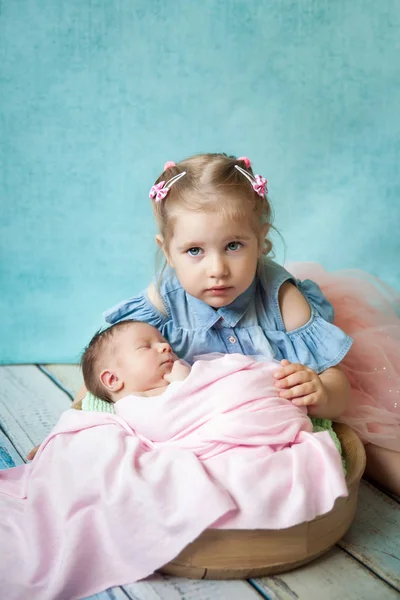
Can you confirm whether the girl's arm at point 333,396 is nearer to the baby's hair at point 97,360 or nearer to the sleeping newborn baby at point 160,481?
the sleeping newborn baby at point 160,481

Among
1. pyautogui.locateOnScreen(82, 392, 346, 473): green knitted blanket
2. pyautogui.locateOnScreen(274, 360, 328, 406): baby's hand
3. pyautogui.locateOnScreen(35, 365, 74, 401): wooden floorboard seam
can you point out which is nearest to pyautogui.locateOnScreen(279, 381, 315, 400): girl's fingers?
pyautogui.locateOnScreen(274, 360, 328, 406): baby's hand

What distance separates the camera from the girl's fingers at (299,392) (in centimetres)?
141

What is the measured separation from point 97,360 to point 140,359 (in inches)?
4.2

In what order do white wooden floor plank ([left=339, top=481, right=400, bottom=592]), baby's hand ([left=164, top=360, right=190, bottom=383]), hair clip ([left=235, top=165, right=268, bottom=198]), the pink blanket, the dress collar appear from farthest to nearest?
1. the dress collar
2. hair clip ([left=235, top=165, right=268, bottom=198])
3. baby's hand ([left=164, top=360, right=190, bottom=383])
4. white wooden floor plank ([left=339, top=481, right=400, bottom=592])
5. the pink blanket

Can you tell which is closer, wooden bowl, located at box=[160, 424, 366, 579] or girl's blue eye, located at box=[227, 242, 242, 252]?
wooden bowl, located at box=[160, 424, 366, 579]

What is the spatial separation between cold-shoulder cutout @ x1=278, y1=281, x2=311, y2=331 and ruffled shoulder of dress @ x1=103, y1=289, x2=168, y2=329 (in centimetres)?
29

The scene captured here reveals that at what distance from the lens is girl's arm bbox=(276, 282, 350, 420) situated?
1.42 metres

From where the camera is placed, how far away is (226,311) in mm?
1716

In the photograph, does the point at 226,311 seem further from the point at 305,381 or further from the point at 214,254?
the point at 305,381

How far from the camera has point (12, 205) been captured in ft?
7.68

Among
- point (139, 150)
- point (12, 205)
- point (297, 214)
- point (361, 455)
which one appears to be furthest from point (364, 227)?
point (12, 205)

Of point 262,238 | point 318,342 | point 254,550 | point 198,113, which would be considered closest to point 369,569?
point 254,550

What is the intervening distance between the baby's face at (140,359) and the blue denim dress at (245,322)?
19 centimetres

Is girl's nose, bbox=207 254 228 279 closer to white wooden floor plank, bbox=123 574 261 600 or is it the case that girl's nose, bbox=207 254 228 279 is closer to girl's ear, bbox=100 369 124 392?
girl's ear, bbox=100 369 124 392
